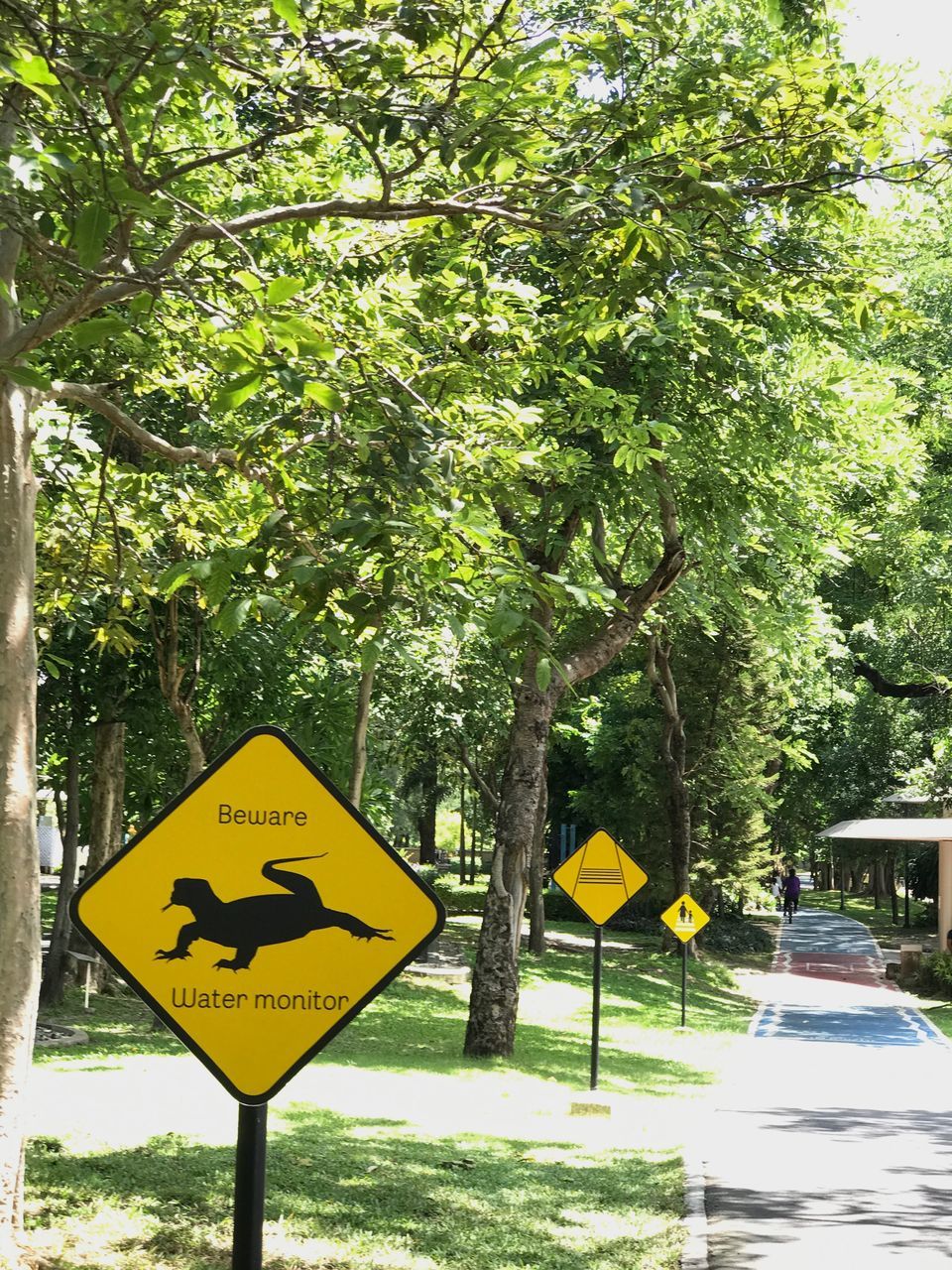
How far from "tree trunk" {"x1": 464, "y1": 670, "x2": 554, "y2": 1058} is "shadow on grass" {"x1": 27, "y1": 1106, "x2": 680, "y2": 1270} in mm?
6401

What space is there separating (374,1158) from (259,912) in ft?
22.6

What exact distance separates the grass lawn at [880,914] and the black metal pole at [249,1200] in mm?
46968

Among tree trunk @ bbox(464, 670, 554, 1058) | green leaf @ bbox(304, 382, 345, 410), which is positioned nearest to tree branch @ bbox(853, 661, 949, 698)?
tree trunk @ bbox(464, 670, 554, 1058)

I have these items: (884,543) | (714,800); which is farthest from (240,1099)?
(714,800)

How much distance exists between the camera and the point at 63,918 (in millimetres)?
20719

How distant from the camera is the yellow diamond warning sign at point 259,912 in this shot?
4.07 m

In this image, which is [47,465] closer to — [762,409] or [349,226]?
[349,226]

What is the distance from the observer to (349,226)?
9516 mm

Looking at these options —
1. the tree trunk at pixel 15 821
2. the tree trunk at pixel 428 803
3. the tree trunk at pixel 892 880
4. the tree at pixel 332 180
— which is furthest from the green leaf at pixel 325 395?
the tree trunk at pixel 892 880

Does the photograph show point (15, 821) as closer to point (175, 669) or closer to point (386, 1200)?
point (386, 1200)

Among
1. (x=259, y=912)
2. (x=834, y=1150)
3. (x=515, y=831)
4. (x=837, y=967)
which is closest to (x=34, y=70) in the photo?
(x=259, y=912)

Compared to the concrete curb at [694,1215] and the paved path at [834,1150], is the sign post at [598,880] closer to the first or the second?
the paved path at [834,1150]

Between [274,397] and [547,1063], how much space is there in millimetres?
11038

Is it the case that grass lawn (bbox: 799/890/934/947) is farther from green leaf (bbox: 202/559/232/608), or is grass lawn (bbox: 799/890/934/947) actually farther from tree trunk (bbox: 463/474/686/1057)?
green leaf (bbox: 202/559/232/608)
